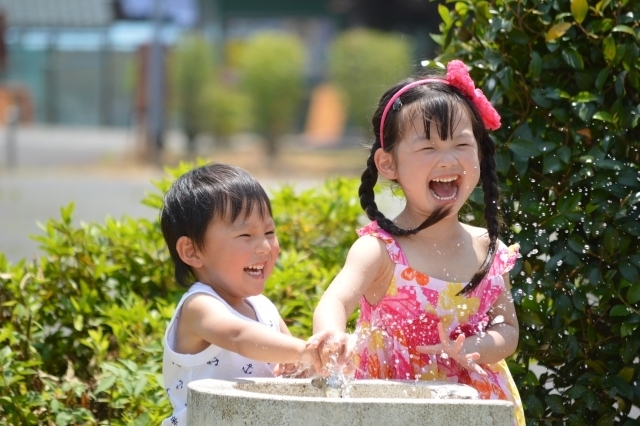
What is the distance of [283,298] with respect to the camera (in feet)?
13.0

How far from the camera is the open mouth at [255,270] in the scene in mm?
2779

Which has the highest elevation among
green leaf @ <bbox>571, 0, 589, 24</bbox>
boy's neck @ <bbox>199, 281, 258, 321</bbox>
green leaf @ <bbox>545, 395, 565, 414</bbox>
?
green leaf @ <bbox>571, 0, 589, 24</bbox>

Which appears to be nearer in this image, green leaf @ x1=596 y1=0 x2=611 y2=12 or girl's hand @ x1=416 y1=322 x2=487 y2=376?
girl's hand @ x1=416 y1=322 x2=487 y2=376

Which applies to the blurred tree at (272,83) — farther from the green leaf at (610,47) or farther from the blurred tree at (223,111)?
the green leaf at (610,47)

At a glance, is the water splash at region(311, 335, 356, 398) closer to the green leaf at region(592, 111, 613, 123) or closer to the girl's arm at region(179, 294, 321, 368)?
the girl's arm at region(179, 294, 321, 368)

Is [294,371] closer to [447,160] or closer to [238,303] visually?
[238,303]

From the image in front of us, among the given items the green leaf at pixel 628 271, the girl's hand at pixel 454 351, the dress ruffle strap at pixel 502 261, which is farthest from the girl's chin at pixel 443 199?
the green leaf at pixel 628 271

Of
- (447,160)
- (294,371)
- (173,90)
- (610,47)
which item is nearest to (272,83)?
(173,90)

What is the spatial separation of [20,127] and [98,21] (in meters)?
4.34

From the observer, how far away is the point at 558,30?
10.9 feet

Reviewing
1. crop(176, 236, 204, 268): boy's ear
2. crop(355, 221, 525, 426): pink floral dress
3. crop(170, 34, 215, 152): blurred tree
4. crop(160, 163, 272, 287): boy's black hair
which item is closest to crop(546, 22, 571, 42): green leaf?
crop(355, 221, 525, 426): pink floral dress

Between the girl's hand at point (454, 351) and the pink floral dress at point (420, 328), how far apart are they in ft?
0.24

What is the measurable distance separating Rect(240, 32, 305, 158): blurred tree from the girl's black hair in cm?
1879

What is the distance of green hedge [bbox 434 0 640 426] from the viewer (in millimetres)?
3270
